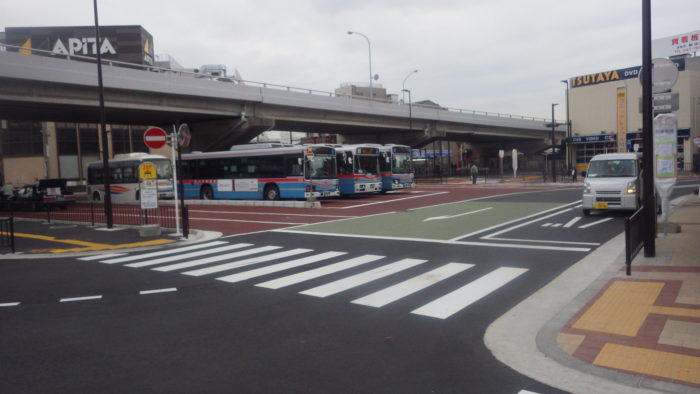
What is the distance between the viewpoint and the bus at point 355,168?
30.4m

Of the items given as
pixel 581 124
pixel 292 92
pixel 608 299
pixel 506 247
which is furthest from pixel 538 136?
pixel 608 299

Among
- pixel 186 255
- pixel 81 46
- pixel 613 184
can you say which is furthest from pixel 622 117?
pixel 81 46

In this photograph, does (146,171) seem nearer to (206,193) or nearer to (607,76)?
(206,193)

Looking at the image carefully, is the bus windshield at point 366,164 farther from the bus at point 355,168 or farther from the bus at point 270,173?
the bus at point 270,173

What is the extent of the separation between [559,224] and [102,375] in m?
14.5

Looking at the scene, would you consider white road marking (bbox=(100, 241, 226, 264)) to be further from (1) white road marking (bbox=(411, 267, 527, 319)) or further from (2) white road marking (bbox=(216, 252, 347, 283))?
(1) white road marking (bbox=(411, 267, 527, 319))

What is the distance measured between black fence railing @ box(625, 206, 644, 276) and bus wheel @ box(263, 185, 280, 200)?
2025 cm

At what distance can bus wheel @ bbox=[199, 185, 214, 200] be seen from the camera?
3175cm

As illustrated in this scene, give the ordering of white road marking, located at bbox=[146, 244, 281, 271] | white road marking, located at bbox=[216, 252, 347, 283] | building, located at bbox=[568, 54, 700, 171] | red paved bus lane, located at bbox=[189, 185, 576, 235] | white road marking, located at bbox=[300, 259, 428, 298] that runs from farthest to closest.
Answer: building, located at bbox=[568, 54, 700, 171]
red paved bus lane, located at bbox=[189, 185, 576, 235]
white road marking, located at bbox=[146, 244, 281, 271]
white road marking, located at bbox=[216, 252, 347, 283]
white road marking, located at bbox=[300, 259, 428, 298]

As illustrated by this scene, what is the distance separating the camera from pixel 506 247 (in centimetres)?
1232

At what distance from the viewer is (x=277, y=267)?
34.9ft

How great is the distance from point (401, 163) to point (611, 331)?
1127 inches

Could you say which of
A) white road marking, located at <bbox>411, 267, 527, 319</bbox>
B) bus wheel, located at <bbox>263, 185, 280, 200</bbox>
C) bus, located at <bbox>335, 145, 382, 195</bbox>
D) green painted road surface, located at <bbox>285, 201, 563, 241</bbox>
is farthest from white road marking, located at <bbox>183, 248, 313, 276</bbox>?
bus, located at <bbox>335, 145, 382, 195</bbox>

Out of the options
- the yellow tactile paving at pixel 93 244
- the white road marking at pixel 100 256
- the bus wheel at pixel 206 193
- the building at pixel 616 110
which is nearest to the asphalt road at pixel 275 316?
the white road marking at pixel 100 256
